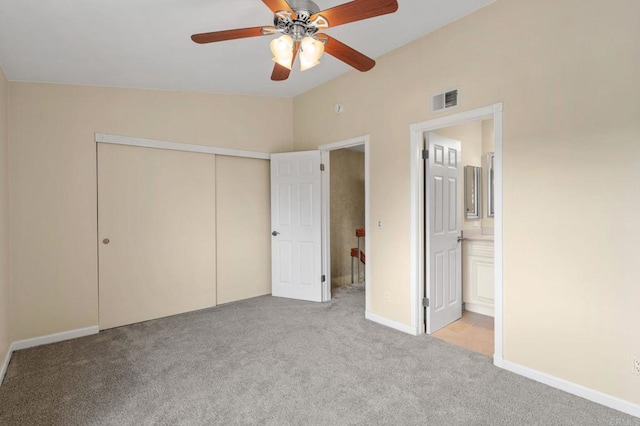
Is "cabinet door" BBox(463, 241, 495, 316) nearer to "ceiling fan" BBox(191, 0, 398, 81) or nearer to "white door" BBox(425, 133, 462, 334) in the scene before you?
"white door" BBox(425, 133, 462, 334)

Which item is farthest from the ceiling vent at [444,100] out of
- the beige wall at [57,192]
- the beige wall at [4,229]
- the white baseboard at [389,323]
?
the beige wall at [4,229]

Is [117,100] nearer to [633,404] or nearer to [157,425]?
[157,425]

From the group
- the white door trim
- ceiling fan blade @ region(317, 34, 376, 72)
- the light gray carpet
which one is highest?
ceiling fan blade @ region(317, 34, 376, 72)

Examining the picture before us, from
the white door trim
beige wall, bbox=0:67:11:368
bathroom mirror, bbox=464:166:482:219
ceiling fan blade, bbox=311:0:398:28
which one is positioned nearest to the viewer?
ceiling fan blade, bbox=311:0:398:28

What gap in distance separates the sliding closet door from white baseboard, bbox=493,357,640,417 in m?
3.31


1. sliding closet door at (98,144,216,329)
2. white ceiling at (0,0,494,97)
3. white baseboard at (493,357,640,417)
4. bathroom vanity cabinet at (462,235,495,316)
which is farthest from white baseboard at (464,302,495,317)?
sliding closet door at (98,144,216,329)

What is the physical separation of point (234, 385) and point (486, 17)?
3421 millimetres

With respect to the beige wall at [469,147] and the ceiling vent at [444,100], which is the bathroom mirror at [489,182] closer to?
the beige wall at [469,147]

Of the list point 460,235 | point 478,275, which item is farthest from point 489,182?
point 478,275

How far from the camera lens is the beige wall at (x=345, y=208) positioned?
5285 millimetres

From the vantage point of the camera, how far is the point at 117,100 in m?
3.40

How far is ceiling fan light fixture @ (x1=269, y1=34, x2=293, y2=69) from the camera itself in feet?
5.97

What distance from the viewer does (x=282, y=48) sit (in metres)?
1.84

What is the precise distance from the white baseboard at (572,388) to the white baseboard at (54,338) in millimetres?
3818
